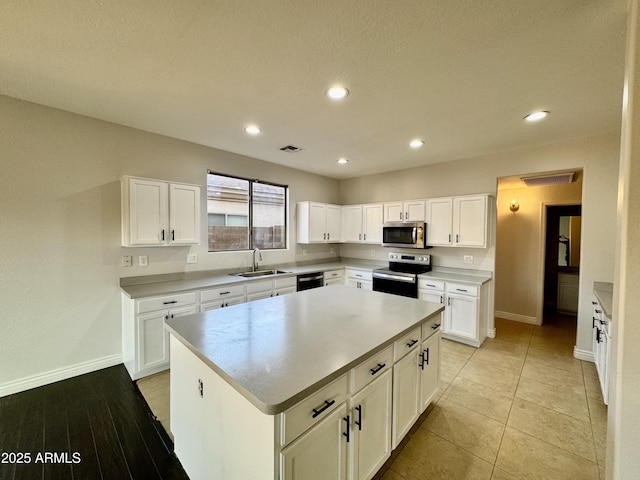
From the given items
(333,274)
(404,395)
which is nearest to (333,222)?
(333,274)

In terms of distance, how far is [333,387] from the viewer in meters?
1.20

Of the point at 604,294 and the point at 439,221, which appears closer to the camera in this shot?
the point at 604,294

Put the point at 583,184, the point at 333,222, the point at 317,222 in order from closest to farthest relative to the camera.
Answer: the point at 583,184
the point at 317,222
the point at 333,222

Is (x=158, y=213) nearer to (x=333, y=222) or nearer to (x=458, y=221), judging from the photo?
(x=333, y=222)

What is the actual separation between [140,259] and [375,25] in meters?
3.26

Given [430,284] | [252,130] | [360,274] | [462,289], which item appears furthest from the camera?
[360,274]

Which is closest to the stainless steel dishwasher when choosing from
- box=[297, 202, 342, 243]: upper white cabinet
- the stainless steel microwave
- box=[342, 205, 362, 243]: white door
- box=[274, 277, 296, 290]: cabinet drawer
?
box=[274, 277, 296, 290]: cabinet drawer

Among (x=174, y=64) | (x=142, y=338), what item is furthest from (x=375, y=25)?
(x=142, y=338)

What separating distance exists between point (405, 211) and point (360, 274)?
1.34 meters

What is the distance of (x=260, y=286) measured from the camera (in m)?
3.56

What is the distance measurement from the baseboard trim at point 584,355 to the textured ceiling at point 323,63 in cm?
258

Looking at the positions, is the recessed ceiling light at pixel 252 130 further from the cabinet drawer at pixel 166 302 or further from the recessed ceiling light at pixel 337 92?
the cabinet drawer at pixel 166 302

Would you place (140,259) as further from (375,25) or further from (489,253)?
(489,253)

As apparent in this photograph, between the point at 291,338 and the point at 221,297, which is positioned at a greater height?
the point at 291,338
